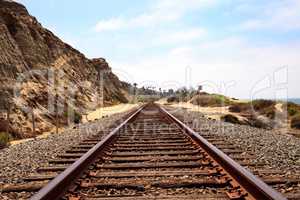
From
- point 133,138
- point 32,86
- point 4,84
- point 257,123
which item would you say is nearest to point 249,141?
point 133,138

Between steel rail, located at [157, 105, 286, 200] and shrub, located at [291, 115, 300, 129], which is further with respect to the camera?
shrub, located at [291, 115, 300, 129]

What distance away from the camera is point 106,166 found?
5941 millimetres

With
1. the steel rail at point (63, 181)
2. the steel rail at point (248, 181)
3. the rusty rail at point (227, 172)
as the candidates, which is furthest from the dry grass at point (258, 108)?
the steel rail at point (63, 181)

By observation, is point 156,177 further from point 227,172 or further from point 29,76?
point 29,76

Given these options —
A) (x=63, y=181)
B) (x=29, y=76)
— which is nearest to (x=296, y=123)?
(x=29, y=76)

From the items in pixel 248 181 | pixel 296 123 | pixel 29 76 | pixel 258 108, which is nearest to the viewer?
pixel 248 181

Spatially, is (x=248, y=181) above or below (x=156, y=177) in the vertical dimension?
above

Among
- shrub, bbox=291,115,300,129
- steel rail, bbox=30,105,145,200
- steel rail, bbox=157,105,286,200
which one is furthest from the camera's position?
shrub, bbox=291,115,300,129

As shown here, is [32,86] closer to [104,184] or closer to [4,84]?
[4,84]

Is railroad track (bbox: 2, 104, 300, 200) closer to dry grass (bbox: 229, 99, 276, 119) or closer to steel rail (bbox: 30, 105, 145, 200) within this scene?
steel rail (bbox: 30, 105, 145, 200)

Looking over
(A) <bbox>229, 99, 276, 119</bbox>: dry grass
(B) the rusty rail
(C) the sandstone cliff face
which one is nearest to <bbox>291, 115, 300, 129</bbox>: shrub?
(A) <bbox>229, 99, 276, 119</bbox>: dry grass

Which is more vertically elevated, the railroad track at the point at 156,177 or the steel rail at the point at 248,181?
the steel rail at the point at 248,181

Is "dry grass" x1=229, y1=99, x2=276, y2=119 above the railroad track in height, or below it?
above

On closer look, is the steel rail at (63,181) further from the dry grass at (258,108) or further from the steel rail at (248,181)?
the dry grass at (258,108)
